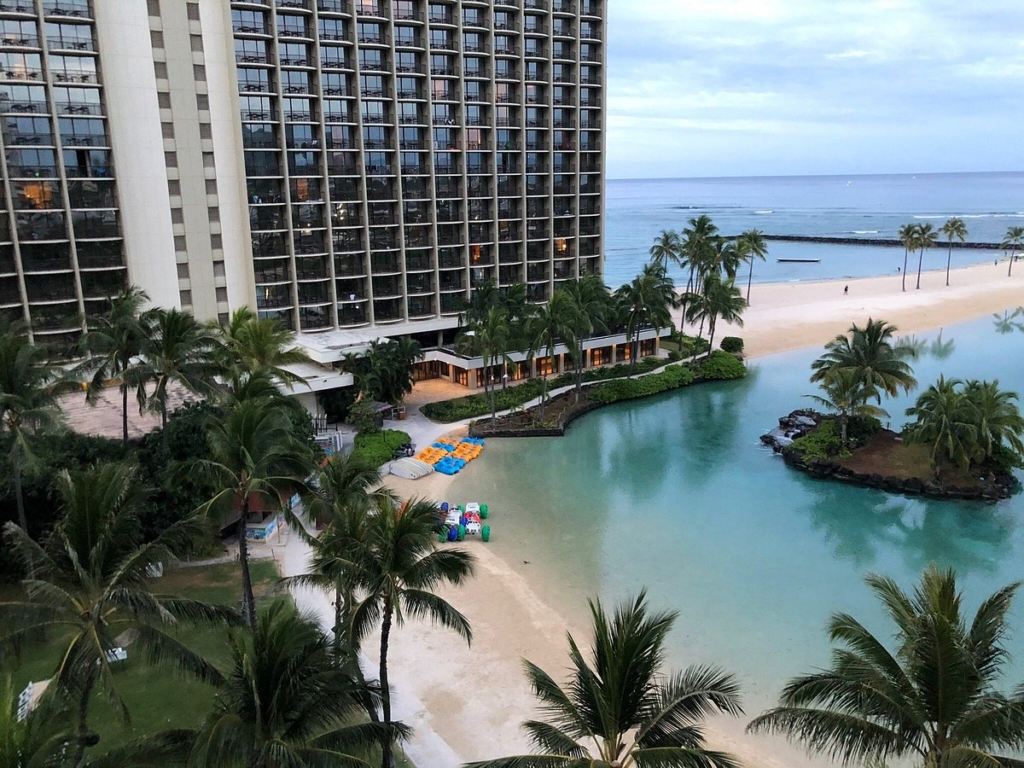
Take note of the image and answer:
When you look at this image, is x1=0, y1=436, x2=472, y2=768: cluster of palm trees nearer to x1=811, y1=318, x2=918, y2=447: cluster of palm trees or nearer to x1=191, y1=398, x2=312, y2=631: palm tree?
x1=191, y1=398, x2=312, y2=631: palm tree

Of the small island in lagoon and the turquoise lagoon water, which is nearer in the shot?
the turquoise lagoon water

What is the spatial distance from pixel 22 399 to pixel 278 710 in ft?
49.8

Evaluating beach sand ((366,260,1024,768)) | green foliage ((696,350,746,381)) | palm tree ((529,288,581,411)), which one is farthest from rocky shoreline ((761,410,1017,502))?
beach sand ((366,260,1024,768))

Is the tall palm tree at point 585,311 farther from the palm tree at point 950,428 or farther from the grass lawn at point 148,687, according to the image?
the grass lawn at point 148,687

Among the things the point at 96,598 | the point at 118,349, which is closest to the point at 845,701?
the point at 96,598

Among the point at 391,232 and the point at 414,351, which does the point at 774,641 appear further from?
the point at 391,232

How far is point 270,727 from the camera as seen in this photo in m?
12.6

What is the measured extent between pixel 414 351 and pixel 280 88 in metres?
19.0

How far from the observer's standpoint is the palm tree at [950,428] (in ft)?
118

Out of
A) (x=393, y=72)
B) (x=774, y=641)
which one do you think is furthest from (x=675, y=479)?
(x=393, y=72)

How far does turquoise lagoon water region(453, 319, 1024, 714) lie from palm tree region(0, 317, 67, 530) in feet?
56.3

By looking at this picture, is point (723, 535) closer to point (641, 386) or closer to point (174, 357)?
point (641, 386)

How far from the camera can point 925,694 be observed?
12.3 m

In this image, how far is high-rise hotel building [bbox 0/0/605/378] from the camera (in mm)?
42562
